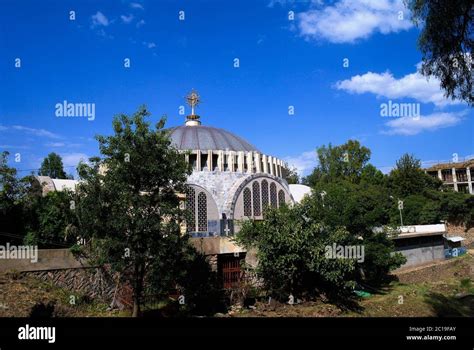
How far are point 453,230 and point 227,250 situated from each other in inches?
1391

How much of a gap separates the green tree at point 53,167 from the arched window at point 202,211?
101 ft

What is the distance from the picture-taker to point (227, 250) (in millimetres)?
18016

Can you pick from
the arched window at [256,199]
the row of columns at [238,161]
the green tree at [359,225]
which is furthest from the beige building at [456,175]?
the green tree at [359,225]

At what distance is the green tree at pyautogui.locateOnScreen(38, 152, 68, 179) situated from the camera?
49.7 m

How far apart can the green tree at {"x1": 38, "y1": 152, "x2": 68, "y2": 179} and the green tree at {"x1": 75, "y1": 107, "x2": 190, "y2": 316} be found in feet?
139

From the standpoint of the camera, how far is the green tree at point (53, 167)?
49656 mm

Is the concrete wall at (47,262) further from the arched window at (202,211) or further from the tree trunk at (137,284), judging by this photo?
the arched window at (202,211)

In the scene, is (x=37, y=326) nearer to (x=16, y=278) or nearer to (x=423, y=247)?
(x=16, y=278)

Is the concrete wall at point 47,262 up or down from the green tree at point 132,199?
down

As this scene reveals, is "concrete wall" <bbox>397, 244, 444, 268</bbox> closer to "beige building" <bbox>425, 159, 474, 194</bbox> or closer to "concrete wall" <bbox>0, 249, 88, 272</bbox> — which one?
"concrete wall" <bbox>0, 249, 88, 272</bbox>

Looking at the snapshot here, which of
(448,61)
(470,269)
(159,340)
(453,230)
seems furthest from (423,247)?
(159,340)

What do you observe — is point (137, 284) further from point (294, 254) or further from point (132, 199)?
point (294, 254)

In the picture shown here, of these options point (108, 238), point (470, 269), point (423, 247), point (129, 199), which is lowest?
point (470, 269)

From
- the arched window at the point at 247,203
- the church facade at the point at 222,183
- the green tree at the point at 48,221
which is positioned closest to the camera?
the green tree at the point at 48,221
